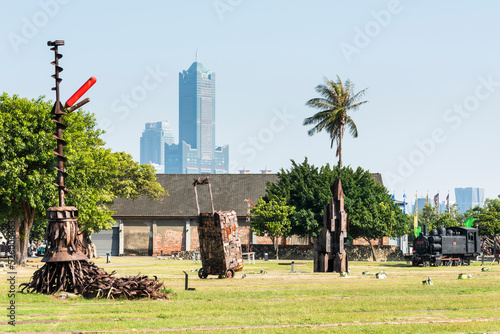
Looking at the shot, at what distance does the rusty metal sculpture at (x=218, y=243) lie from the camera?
30734 millimetres

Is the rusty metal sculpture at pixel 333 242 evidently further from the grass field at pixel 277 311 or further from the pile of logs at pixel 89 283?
the pile of logs at pixel 89 283

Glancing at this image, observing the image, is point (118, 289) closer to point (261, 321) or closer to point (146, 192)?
point (261, 321)

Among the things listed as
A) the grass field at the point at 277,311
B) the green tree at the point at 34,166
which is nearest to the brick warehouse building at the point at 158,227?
the green tree at the point at 34,166

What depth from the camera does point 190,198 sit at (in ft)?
244

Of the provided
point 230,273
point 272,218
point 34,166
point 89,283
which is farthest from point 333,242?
point 272,218

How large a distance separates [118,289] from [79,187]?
886 inches

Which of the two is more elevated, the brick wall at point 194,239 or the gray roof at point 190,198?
the gray roof at point 190,198

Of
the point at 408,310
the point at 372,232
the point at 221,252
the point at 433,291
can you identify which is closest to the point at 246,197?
the point at 372,232

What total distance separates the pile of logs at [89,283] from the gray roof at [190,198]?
50.2m

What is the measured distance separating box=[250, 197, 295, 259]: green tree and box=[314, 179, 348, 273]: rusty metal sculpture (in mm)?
23259

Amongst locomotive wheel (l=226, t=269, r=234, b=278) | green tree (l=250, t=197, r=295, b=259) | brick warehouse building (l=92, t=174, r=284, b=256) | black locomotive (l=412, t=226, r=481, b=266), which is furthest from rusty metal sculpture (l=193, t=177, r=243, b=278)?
brick warehouse building (l=92, t=174, r=284, b=256)

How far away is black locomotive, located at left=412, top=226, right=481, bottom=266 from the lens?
1883 inches

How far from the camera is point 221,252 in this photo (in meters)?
30.8

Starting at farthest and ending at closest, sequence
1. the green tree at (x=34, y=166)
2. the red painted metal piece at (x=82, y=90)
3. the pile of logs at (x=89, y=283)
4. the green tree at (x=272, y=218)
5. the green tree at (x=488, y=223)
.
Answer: the green tree at (x=488, y=223) < the green tree at (x=272, y=218) < the green tree at (x=34, y=166) < the pile of logs at (x=89, y=283) < the red painted metal piece at (x=82, y=90)
